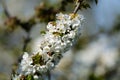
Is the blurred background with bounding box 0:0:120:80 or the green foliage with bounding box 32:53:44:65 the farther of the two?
the blurred background with bounding box 0:0:120:80

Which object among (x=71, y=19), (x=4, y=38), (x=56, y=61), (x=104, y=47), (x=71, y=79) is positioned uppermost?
(x=104, y=47)

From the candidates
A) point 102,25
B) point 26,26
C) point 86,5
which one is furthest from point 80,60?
point 86,5

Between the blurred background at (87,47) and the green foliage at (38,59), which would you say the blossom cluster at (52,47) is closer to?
the green foliage at (38,59)

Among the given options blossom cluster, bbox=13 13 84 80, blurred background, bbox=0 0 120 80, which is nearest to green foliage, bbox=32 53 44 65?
blossom cluster, bbox=13 13 84 80

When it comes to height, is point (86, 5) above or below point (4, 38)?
below

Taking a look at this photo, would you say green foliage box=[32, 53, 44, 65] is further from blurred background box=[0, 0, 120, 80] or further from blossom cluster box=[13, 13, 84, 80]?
blurred background box=[0, 0, 120, 80]

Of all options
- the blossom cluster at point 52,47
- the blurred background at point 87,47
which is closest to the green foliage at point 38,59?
the blossom cluster at point 52,47

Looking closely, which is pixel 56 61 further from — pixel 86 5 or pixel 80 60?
pixel 80 60

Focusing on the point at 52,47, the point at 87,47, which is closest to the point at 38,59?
the point at 52,47
